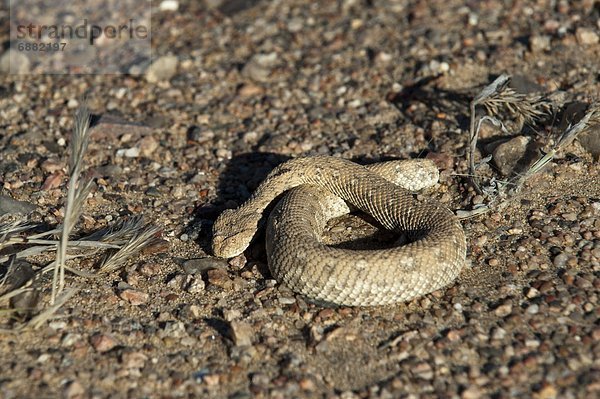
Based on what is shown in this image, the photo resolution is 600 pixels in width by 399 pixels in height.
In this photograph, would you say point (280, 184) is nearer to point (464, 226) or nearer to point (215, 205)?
point (215, 205)

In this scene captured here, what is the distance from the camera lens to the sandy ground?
5.34m

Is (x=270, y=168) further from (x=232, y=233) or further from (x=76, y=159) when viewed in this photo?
(x=76, y=159)

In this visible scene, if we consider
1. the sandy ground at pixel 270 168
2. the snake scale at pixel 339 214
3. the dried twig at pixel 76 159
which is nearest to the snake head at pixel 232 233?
the snake scale at pixel 339 214

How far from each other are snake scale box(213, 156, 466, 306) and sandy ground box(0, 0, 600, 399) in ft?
0.61

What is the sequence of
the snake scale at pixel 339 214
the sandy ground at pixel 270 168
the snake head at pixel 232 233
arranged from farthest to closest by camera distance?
the snake head at pixel 232 233
the snake scale at pixel 339 214
the sandy ground at pixel 270 168

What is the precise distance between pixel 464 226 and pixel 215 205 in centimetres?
266

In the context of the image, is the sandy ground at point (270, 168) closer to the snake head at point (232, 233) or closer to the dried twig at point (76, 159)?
the snake head at point (232, 233)

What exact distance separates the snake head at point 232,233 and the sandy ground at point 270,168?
0.13 m

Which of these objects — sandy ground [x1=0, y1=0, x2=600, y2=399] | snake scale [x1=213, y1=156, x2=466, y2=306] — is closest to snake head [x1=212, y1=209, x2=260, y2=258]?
snake scale [x1=213, y1=156, x2=466, y2=306]

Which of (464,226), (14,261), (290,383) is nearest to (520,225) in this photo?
(464,226)

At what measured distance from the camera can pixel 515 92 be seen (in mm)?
8375

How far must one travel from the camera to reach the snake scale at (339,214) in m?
5.89

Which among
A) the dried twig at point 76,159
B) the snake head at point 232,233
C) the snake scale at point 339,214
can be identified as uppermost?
the dried twig at point 76,159

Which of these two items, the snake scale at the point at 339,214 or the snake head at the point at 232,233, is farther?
the snake head at the point at 232,233
